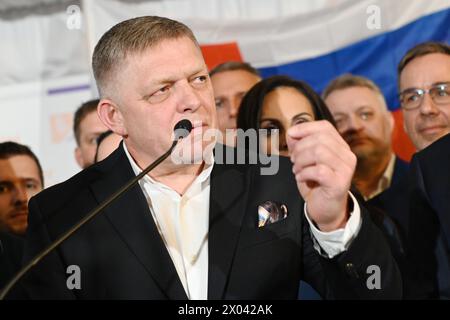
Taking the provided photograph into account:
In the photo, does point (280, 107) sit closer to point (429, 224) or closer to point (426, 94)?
point (426, 94)

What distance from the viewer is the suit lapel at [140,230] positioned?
146 centimetres

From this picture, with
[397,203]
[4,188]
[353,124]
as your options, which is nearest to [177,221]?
[397,203]

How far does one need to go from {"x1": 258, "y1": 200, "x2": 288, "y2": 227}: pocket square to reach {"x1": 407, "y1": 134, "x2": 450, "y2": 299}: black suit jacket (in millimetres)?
328

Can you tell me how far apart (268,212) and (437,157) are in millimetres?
440

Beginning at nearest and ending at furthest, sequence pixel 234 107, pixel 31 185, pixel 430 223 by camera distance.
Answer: pixel 430 223, pixel 31 185, pixel 234 107

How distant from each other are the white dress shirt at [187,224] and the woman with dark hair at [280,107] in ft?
2.42

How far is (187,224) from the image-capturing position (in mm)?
1558

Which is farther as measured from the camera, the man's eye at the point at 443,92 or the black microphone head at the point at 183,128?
the man's eye at the point at 443,92

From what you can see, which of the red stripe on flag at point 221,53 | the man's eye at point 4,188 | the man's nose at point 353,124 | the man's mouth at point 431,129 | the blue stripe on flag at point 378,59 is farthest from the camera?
the red stripe on flag at point 221,53

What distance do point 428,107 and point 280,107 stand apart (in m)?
0.46

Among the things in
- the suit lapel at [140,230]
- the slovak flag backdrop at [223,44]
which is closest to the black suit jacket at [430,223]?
the suit lapel at [140,230]

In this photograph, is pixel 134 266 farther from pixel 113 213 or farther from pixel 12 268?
pixel 12 268

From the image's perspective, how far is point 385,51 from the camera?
10.2 feet

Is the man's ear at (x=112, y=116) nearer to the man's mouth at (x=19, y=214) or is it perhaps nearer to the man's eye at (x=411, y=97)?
the man's mouth at (x=19, y=214)
